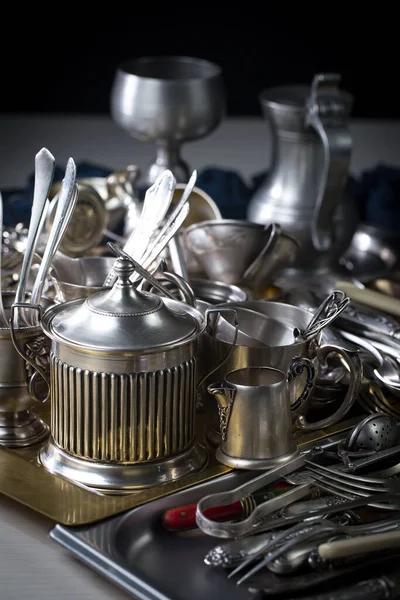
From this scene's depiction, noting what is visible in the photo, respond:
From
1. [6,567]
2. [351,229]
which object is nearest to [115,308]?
[6,567]

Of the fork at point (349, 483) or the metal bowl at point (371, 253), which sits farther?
the metal bowl at point (371, 253)

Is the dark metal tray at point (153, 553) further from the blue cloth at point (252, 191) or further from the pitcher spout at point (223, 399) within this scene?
the blue cloth at point (252, 191)

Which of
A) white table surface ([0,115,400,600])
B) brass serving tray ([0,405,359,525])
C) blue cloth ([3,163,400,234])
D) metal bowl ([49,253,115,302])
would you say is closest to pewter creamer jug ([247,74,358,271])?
blue cloth ([3,163,400,234])

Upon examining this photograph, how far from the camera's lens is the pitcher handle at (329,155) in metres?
0.88

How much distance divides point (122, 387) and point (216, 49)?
4.36ft

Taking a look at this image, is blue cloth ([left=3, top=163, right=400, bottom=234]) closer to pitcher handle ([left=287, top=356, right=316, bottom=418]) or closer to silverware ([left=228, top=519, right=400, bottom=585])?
pitcher handle ([left=287, top=356, right=316, bottom=418])

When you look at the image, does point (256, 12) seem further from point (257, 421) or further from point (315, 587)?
point (315, 587)

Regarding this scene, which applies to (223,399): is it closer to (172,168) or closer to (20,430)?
(20,430)

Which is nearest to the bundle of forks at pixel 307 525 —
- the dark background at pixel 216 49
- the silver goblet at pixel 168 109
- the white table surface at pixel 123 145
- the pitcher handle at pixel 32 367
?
the pitcher handle at pixel 32 367

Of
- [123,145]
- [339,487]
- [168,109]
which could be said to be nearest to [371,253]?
[168,109]

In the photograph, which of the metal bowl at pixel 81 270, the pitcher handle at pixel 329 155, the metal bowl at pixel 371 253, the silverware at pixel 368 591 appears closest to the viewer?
the silverware at pixel 368 591

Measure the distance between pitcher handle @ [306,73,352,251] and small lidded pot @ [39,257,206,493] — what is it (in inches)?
12.7

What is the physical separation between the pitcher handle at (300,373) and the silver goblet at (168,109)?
1.40 ft

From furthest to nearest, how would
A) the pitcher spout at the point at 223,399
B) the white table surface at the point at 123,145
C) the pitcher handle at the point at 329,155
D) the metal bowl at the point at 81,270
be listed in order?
the white table surface at the point at 123,145
the pitcher handle at the point at 329,155
the metal bowl at the point at 81,270
the pitcher spout at the point at 223,399
